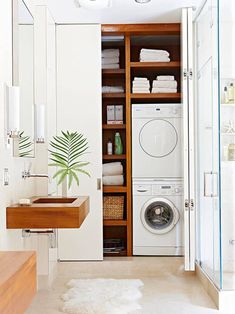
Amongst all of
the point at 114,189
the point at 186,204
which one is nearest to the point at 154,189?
the point at 114,189

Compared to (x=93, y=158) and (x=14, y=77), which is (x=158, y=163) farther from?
(x=14, y=77)

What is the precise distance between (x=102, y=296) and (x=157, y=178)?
71.0 inches

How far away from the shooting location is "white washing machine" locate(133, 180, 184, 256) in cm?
584

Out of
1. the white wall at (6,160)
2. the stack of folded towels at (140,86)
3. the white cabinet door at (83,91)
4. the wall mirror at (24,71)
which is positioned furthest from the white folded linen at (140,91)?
the white wall at (6,160)

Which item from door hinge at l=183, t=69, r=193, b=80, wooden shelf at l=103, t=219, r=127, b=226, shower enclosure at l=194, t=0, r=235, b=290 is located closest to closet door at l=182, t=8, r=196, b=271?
door hinge at l=183, t=69, r=193, b=80

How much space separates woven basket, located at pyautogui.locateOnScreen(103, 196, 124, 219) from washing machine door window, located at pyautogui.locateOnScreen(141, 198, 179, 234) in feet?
0.84

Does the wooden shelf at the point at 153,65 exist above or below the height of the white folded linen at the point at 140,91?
above

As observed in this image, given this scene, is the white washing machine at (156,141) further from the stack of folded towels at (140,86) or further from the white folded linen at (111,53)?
the white folded linen at (111,53)

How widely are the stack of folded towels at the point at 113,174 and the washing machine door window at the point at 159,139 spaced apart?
0.37 m

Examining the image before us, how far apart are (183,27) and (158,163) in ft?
5.11

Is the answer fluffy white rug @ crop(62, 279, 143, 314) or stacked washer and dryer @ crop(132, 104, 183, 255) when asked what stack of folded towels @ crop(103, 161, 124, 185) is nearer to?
stacked washer and dryer @ crop(132, 104, 183, 255)

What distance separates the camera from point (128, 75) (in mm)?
5875

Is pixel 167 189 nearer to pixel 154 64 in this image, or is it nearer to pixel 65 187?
pixel 65 187

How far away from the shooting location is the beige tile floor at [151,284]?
4.12 m
